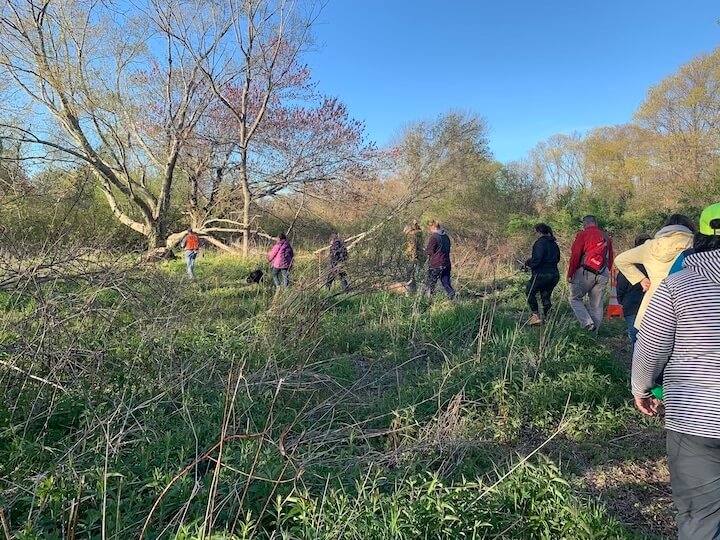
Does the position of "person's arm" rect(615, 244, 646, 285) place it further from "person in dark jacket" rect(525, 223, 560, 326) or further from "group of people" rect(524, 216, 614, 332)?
"person in dark jacket" rect(525, 223, 560, 326)

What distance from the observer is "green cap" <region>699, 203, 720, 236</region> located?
197 cm

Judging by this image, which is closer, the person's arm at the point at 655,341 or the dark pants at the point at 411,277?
the person's arm at the point at 655,341

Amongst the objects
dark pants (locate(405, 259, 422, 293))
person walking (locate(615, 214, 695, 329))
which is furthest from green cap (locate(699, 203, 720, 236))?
dark pants (locate(405, 259, 422, 293))

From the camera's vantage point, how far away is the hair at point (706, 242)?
1967mm

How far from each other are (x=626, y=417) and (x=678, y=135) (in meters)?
20.1

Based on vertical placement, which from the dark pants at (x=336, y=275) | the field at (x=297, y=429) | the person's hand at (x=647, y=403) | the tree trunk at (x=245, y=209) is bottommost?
the field at (x=297, y=429)

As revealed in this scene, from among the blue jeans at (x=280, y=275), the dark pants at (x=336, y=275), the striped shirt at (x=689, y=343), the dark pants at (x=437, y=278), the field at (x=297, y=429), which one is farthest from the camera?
the blue jeans at (x=280, y=275)

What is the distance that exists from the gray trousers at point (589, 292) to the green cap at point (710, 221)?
494cm

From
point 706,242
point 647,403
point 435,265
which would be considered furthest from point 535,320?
point 706,242

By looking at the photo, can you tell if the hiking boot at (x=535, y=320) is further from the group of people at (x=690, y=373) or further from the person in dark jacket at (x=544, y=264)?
the group of people at (x=690, y=373)

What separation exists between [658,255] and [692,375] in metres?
2.52

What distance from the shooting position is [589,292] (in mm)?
6785

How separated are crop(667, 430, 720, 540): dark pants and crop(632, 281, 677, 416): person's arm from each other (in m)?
0.24

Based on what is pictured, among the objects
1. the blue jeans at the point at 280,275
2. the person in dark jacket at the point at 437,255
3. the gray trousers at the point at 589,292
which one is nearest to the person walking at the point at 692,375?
the gray trousers at the point at 589,292
